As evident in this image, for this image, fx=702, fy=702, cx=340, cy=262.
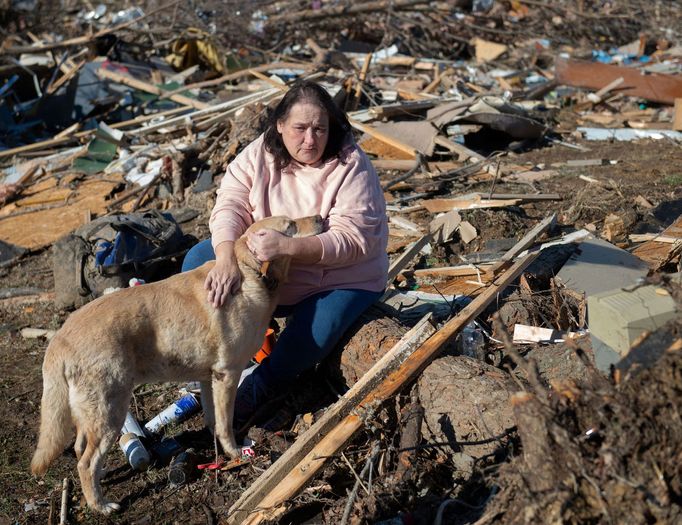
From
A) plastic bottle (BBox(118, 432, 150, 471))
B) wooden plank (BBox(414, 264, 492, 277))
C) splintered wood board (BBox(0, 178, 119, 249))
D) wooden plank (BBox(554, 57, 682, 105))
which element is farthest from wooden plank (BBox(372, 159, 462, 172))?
plastic bottle (BBox(118, 432, 150, 471))

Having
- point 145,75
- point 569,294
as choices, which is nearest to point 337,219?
point 569,294

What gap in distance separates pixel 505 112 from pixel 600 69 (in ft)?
11.1

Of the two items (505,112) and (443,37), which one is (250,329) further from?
(443,37)

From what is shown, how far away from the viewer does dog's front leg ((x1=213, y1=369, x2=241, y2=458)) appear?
12.6 feet

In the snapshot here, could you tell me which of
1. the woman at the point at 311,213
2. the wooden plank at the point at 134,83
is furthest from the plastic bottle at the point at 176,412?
the wooden plank at the point at 134,83

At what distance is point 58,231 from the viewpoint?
27.7 feet

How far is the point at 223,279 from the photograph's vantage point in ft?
12.3

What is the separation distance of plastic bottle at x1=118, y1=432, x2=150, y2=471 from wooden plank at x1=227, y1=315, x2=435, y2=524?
0.92 metres

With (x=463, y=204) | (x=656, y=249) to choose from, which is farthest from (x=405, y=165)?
(x=656, y=249)

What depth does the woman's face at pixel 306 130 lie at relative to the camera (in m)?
4.02

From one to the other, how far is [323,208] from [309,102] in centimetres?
61

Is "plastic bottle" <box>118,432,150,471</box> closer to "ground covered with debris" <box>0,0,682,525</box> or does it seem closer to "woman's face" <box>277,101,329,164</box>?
"ground covered with debris" <box>0,0,682,525</box>

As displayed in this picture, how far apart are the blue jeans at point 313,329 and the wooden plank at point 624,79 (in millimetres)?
9261

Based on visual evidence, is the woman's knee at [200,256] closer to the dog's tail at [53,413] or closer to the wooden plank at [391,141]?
the dog's tail at [53,413]
